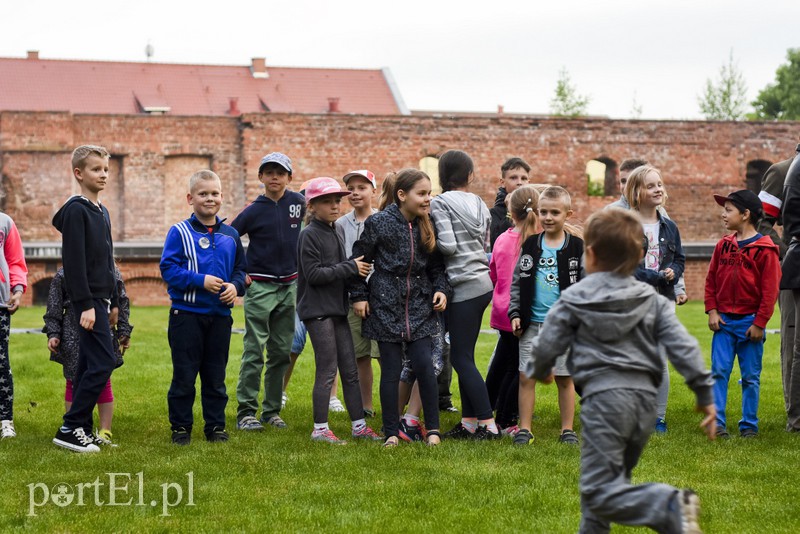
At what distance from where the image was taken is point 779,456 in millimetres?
6168

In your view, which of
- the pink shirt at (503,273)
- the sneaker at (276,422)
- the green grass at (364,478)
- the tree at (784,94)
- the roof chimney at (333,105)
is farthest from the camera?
the tree at (784,94)

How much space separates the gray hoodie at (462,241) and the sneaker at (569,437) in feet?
3.42

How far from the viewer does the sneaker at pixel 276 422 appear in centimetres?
729

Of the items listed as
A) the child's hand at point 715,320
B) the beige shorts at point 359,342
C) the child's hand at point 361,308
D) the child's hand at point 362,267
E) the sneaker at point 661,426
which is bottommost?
the sneaker at point 661,426

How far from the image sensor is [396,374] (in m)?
6.46

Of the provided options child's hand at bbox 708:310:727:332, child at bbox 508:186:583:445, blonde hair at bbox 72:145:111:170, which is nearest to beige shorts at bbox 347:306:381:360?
child at bbox 508:186:583:445

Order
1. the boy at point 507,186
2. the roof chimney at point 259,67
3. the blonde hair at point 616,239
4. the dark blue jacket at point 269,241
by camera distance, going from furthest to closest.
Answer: the roof chimney at point 259,67 < the boy at point 507,186 < the dark blue jacket at point 269,241 < the blonde hair at point 616,239

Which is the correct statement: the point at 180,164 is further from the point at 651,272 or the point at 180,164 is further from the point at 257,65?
the point at 651,272

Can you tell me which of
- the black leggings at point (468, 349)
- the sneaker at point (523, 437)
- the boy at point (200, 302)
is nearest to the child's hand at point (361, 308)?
the black leggings at point (468, 349)

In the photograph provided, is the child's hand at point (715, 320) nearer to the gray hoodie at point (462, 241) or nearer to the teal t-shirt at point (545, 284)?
the teal t-shirt at point (545, 284)

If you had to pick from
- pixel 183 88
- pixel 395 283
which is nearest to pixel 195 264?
pixel 395 283

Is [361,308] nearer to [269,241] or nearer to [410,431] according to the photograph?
[410,431]

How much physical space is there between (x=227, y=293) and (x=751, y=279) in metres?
3.45

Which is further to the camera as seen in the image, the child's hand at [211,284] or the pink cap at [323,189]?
the pink cap at [323,189]
